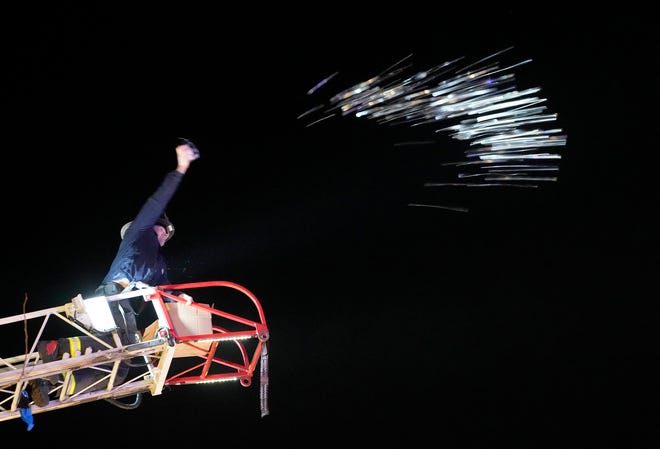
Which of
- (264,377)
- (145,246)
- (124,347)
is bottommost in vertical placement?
(264,377)

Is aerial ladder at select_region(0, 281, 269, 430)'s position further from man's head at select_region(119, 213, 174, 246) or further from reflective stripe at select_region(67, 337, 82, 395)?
man's head at select_region(119, 213, 174, 246)

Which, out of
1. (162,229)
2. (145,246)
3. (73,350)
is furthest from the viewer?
(162,229)

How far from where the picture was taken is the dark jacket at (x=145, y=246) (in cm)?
Answer: 497

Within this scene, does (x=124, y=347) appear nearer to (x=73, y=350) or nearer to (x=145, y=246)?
(x=73, y=350)

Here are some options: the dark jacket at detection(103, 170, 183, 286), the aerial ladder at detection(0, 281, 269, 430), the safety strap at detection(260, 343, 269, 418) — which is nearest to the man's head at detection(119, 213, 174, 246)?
the dark jacket at detection(103, 170, 183, 286)

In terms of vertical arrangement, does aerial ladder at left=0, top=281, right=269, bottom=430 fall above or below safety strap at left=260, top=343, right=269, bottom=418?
→ above

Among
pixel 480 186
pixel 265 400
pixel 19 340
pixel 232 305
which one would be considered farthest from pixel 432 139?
pixel 19 340

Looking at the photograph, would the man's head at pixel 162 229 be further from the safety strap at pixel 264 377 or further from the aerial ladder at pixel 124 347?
the safety strap at pixel 264 377

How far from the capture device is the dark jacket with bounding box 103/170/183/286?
16.3ft

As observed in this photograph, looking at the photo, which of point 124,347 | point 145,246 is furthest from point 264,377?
Answer: point 145,246

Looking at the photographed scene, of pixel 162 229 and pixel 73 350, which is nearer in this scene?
pixel 73 350

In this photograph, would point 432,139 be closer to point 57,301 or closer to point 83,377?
point 57,301

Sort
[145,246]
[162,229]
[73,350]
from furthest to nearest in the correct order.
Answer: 1. [162,229]
2. [145,246]
3. [73,350]

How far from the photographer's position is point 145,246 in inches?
211
